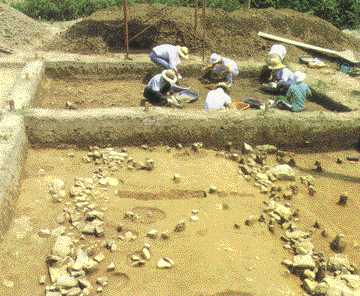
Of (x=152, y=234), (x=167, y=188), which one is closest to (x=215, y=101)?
(x=167, y=188)

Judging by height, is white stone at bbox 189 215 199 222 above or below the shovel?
below

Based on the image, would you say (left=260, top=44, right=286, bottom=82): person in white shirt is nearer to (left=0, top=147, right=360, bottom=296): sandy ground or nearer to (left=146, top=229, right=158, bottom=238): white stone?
(left=0, top=147, right=360, bottom=296): sandy ground

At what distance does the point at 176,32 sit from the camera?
8562mm

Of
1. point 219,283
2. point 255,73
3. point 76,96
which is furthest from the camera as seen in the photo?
point 255,73

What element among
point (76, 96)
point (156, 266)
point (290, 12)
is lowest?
point (156, 266)

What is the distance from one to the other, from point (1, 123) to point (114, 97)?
2.23 m

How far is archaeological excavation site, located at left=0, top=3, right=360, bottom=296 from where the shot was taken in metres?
3.11

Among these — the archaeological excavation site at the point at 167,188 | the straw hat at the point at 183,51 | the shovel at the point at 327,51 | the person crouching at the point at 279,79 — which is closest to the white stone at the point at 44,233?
the archaeological excavation site at the point at 167,188

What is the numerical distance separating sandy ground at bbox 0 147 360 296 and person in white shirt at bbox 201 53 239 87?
2483mm

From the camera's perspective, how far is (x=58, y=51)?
8023mm

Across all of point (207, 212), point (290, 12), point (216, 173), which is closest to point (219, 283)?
point (207, 212)

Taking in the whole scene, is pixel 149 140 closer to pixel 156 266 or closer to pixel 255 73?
pixel 156 266

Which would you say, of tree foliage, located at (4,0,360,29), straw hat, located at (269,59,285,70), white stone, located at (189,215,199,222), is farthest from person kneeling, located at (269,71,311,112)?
tree foliage, located at (4,0,360,29)

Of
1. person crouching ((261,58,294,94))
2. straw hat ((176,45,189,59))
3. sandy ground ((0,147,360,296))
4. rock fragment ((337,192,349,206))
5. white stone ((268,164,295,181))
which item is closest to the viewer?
sandy ground ((0,147,360,296))
